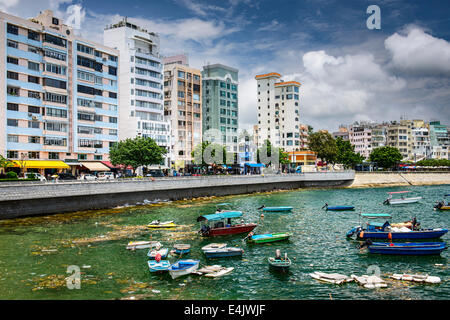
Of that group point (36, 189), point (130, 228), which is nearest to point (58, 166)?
point (36, 189)

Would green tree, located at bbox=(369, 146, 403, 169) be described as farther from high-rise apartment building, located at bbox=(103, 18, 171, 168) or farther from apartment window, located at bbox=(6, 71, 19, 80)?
apartment window, located at bbox=(6, 71, 19, 80)

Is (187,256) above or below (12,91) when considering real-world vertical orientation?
below

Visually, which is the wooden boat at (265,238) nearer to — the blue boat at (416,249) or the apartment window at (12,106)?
the blue boat at (416,249)

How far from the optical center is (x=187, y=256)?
1117 inches

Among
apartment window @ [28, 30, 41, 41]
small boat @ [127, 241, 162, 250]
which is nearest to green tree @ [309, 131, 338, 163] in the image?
apartment window @ [28, 30, 41, 41]

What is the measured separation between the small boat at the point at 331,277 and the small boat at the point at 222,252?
7056mm

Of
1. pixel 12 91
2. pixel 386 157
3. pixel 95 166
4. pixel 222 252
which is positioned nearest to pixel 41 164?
pixel 95 166

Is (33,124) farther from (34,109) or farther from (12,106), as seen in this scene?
(12,106)

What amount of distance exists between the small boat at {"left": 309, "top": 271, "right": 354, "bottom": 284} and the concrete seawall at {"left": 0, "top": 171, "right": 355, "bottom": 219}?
3861cm

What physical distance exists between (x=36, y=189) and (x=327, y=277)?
1564 inches

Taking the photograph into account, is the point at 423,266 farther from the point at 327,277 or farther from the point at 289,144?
the point at 289,144

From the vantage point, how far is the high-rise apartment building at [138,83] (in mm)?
97562

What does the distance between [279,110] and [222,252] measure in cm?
12351

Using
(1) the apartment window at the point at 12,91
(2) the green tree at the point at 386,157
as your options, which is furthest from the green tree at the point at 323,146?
(1) the apartment window at the point at 12,91
